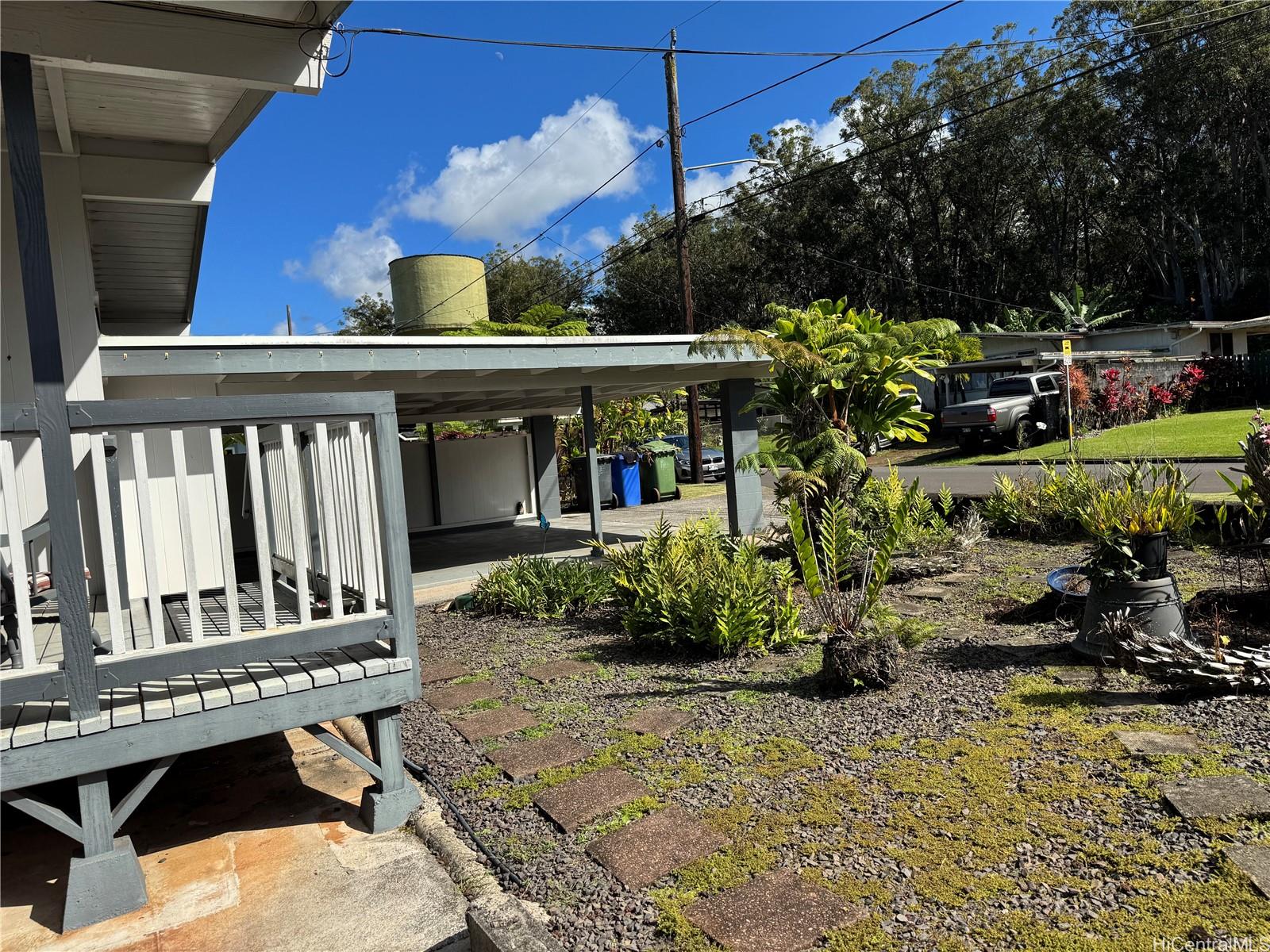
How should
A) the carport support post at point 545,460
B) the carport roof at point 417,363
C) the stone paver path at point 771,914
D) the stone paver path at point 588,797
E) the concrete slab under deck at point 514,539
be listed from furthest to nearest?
the carport support post at point 545,460 → the concrete slab under deck at point 514,539 → the carport roof at point 417,363 → the stone paver path at point 588,797 → the stone paver path at point 771,914

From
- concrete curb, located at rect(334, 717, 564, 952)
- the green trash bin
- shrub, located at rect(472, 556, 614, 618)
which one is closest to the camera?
concrete curb, located at rect(334, 717, 564, 952)

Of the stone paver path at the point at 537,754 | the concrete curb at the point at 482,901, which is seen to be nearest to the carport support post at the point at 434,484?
the stone paver path at the point at 537,754

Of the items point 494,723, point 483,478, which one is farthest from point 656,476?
point 494,723

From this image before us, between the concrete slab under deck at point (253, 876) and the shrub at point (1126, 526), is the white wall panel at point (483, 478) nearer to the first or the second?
the concrete slab under deck at point (253, 876)

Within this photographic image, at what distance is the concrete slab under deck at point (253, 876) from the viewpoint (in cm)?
296

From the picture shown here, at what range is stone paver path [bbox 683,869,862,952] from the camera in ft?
8.46

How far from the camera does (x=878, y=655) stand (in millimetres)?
4738

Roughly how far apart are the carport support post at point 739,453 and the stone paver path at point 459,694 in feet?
18.9

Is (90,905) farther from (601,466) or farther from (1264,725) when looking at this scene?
(601,466)

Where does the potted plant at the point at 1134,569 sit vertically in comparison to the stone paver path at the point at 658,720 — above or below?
above

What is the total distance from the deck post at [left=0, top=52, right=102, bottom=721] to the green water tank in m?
12.3

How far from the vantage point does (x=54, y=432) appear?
10.3 ft

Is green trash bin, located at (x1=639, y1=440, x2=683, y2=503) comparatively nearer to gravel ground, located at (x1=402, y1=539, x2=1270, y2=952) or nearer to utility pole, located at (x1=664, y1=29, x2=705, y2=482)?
utility pole, located at (x1=664, y1=29, x2=705, y2=482)

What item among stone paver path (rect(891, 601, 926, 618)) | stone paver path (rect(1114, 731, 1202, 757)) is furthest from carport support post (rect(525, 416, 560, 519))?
stone paver path (rect(1114, 731, 1202, 757))
